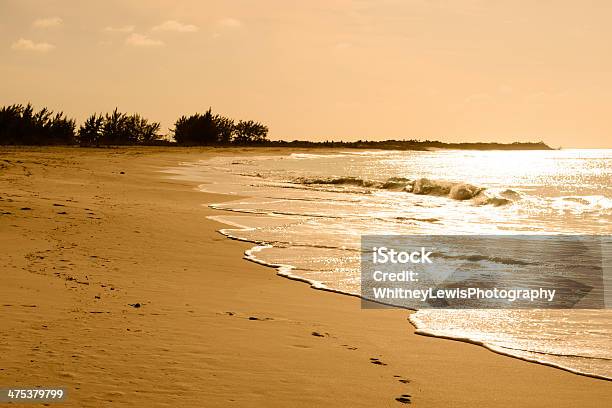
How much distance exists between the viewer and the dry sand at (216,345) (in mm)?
3906

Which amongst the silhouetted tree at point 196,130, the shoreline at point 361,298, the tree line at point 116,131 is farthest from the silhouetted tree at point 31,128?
the shoreline at point 361,298

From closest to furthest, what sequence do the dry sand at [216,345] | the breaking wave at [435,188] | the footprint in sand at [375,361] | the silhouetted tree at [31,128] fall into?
the dry sand at [216,345]
the footprint in sand at [375,361]
the breaking wave at [435,188]
the silhouetted tree at [31,128]

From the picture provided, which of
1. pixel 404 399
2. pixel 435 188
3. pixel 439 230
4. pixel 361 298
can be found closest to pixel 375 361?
pixel 404 399

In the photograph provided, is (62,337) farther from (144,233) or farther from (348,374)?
(144,233)

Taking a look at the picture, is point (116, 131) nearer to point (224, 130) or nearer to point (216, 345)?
point (224, 130)

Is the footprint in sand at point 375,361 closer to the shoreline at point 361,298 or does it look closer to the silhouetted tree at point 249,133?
the shoreline at point 361,298

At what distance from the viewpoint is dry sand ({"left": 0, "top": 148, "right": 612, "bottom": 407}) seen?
391 centimetres

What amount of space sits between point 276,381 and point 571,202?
20682mm

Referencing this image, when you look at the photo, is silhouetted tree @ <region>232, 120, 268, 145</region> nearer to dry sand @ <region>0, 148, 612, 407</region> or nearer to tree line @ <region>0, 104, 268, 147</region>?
tree line @ <region>0, 104, 268, 147</region>

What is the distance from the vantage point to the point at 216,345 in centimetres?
482

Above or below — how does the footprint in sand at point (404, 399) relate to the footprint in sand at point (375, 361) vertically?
above

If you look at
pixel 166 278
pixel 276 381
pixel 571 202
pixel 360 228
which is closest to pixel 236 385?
pixel 276 381

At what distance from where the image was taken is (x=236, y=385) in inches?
158

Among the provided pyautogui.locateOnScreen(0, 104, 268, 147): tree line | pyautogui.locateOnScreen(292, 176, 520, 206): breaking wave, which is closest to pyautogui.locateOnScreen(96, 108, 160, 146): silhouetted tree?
pyautogui.locateOnScreen(0, 104, 268, 147): tree line
